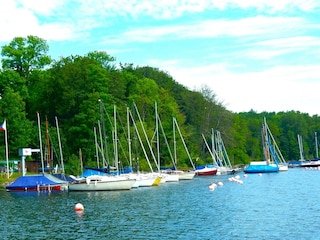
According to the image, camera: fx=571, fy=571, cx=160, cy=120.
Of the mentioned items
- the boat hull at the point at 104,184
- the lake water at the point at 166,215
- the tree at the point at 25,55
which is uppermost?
the tree at the point at 25,55

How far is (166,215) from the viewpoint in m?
43.4

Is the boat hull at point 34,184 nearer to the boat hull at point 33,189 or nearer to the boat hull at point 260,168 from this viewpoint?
the boat hull at point 33,189

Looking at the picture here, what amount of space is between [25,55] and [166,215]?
71.4m

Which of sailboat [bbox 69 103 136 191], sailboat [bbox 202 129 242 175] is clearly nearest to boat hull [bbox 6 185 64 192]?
sailboat [bbox 69 103 136 191]

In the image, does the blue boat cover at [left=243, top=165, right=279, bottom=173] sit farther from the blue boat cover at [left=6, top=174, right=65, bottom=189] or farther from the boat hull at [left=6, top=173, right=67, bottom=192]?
the blue boat cover at [left=6, top=174, right=65, bottom=189]

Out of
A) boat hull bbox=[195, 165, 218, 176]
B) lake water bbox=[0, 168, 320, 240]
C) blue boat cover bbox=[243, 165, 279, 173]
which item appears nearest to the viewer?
lake water bbox=[0, 168, 320, 240]

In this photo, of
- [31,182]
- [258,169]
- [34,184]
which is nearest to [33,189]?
[34,184]

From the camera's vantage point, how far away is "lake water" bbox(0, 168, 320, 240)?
3553cm

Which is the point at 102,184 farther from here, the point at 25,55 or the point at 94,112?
the point at 25,55

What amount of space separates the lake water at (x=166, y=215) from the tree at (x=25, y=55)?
47637 millimetres

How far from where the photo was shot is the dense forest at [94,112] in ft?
303

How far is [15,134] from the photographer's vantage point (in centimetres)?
9200

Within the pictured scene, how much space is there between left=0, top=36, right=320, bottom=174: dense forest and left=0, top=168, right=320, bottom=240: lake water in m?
20.0

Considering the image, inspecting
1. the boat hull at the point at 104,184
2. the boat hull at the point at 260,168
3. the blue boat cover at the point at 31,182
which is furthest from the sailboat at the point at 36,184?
the boat hull at the point at 260,168
